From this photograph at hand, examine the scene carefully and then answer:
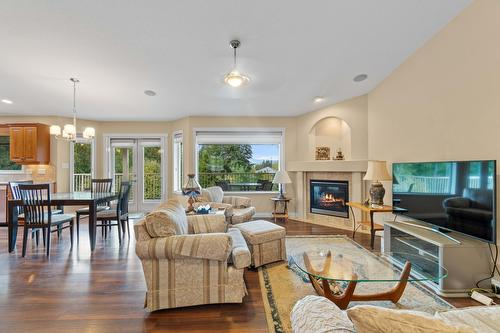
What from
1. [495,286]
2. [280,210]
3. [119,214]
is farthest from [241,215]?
[495,286]

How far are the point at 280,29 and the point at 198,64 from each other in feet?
4.48

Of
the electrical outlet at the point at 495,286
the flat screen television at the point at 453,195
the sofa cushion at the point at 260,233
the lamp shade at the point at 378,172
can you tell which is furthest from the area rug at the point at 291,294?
the lamp shade at the point at 378,172

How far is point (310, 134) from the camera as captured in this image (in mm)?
5586

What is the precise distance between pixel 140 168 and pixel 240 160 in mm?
2741

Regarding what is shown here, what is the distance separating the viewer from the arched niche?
521cm

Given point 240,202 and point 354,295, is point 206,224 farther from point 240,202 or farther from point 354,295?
point 240,202

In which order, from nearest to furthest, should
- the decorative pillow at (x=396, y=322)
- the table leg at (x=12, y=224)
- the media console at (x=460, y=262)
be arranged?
1. the decorative pillow at (x=396, y=322)
2. the media console at (x=460, y=262)
3. the table leg at (x=12, y=224)

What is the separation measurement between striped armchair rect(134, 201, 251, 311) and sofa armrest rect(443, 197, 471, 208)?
2226 mm

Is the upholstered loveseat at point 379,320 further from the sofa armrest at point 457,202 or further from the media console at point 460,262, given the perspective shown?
the sofa armrest at point 457,202

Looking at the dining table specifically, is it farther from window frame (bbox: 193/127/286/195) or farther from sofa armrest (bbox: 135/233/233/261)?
window frame (bbox: 193/127/286/195)

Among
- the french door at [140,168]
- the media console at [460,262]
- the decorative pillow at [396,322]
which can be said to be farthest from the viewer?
the french door at [140,168]

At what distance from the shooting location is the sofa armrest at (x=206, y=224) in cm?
278

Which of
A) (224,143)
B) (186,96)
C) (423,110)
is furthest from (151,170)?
(423,110)

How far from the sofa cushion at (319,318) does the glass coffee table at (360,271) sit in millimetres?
925
